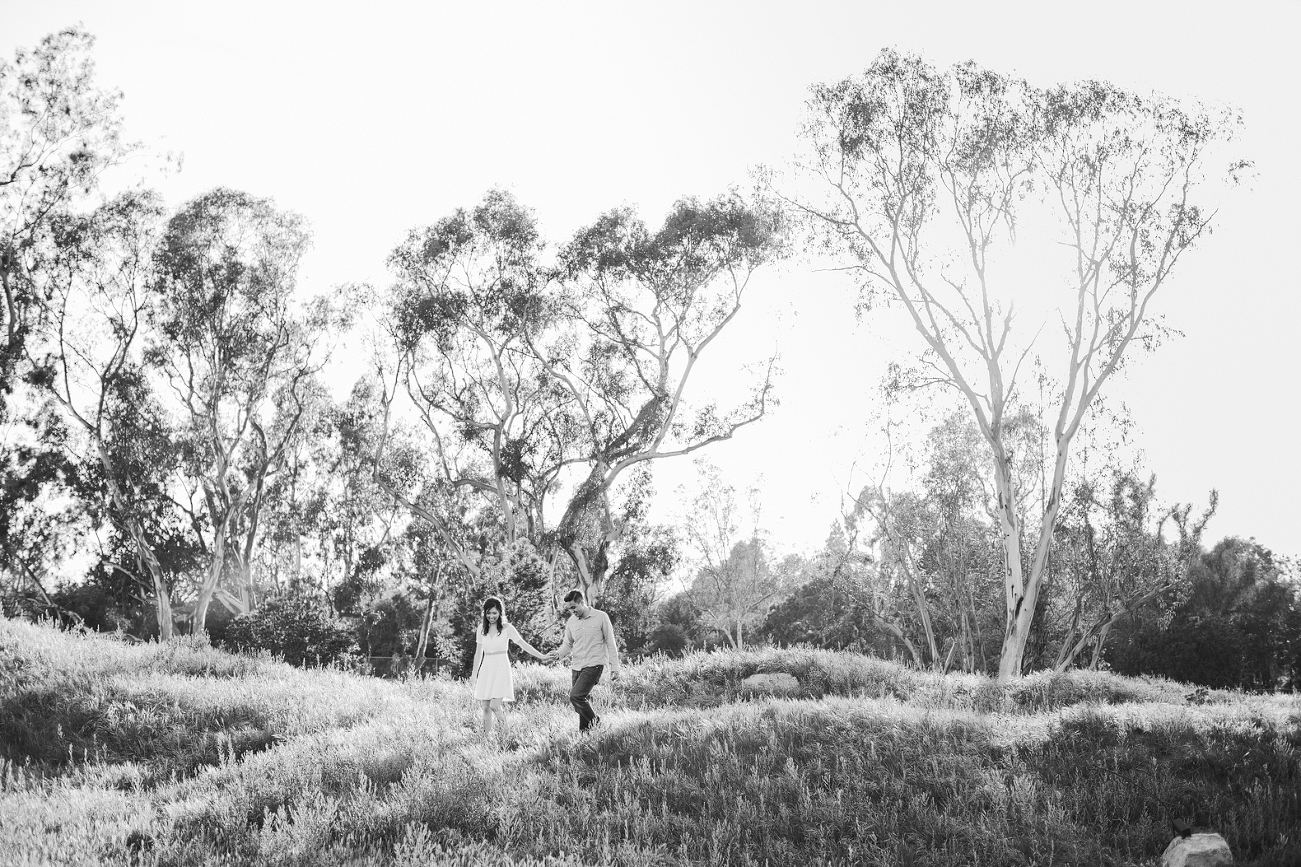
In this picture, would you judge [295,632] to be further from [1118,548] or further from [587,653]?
[1118,548]

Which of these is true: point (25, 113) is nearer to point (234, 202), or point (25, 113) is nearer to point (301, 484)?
point (234, 202)

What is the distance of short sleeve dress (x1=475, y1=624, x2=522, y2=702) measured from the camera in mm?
11016

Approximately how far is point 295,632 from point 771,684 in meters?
15.4

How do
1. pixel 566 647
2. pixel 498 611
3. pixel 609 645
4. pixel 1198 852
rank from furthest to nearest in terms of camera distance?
1. pixel 498 611
2. pixel 566 647
3. pixel 609 645
4. pixel 1198 852

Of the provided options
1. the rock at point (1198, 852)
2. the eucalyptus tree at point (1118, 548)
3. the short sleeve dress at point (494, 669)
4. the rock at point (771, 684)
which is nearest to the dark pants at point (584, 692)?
the short sleeve dress at point (494, 669)

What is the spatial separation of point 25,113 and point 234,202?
6.15 meters

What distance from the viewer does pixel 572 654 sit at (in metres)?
10.9

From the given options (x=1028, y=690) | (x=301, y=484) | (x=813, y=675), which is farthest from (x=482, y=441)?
(x=1028, y=690)

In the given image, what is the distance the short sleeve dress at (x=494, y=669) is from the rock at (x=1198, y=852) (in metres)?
7.02

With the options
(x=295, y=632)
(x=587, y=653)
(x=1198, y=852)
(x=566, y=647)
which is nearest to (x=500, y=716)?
(x=566, y=647)

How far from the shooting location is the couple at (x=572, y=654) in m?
10.7

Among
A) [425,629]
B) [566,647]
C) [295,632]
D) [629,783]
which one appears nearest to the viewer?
[629,783]

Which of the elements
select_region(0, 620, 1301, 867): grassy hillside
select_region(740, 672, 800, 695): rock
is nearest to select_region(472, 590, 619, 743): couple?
select_region(0, 620, 1301, 867): grassy hillside

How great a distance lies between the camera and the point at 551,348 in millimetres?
31281
